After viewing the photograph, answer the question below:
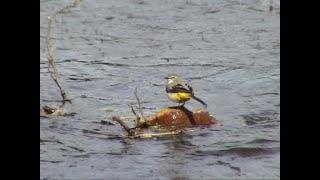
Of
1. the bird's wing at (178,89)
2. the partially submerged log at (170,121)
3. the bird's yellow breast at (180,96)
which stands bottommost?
the partially submerged log at (170,121)

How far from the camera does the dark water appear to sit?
578 centimetres

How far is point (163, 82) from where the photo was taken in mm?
7828

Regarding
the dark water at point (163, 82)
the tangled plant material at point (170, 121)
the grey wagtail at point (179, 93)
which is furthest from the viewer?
the grey wagtail at point (179, 93)

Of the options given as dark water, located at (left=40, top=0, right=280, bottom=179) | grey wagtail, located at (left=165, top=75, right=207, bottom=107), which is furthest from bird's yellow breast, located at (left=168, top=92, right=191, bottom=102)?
dark water, located at (left=40, top=0, right=280, bottom=179)

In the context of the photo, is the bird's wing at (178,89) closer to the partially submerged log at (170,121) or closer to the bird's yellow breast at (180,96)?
the bird's yellow breast at (180,96)

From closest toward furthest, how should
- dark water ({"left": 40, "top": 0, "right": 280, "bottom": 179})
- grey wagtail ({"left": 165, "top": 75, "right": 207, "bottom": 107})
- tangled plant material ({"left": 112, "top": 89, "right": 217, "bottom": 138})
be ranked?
1. dark water ({"left": 40, "top": 0, "right": 280, "bottom": 179})
2. tangled plant material ({"left": 112, "top": 89, "right": 217, "bottom": 138})
3. grey wagtail ({"left": 165, "top": 75, "right": 207, "bottom": 107})

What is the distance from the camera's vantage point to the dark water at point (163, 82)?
228 inches

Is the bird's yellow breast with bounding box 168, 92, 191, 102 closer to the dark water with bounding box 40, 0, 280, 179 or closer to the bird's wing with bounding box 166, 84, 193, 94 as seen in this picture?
the bird's wing with bounding box 166, 84, 193, 94

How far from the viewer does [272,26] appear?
9.55 m

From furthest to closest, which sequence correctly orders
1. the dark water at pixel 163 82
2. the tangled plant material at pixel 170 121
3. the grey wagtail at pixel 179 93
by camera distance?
the grey wagtail at pixel 179 93, the tangled plant material at pixel 170 121, the dark water at pixel 163 82

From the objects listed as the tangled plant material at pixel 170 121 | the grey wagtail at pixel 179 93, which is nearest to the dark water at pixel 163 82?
the tangled plant material at pixel 170 121
